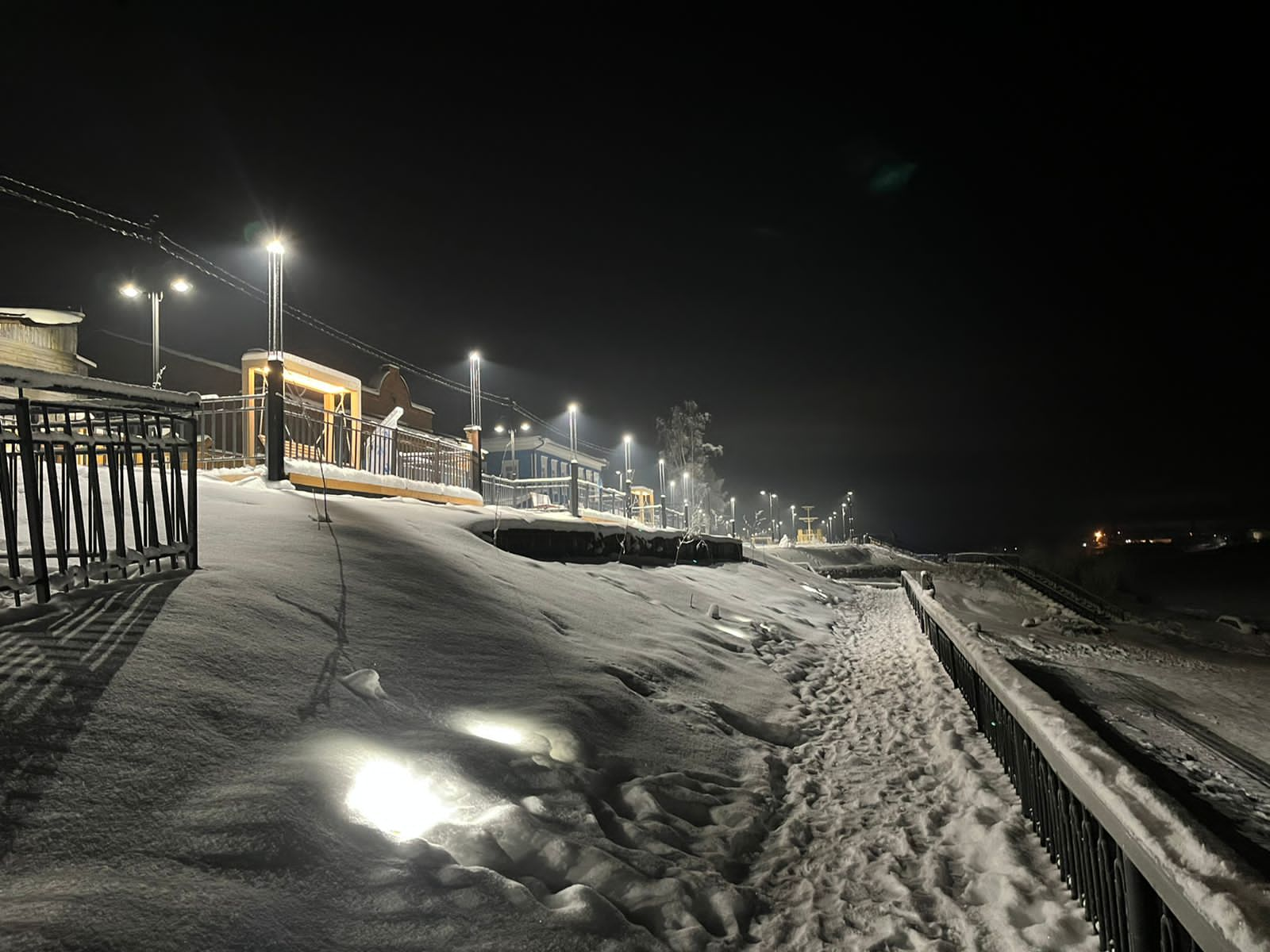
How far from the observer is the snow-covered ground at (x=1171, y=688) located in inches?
312

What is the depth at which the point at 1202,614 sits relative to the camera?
37750 millimetres

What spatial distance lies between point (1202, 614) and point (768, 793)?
46.6m

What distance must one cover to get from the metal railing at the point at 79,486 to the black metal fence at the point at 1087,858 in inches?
234

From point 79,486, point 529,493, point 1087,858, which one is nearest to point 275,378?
point 79,486

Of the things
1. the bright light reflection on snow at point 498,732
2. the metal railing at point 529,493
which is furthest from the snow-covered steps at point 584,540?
the metal railing at point 529,493

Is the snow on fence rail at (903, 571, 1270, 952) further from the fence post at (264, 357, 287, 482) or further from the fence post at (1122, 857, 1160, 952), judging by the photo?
the fence post at (264, 357, 287, 482)

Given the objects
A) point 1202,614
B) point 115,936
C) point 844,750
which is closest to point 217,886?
point 115,936

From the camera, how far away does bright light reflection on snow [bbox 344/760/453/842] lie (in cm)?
309

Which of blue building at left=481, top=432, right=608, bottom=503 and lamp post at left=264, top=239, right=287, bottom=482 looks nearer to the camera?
lamp post at left=264, top=239, right=287, bottom=482

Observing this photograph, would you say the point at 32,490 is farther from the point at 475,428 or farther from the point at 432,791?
the point at 475,428

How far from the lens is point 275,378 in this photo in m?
12.0

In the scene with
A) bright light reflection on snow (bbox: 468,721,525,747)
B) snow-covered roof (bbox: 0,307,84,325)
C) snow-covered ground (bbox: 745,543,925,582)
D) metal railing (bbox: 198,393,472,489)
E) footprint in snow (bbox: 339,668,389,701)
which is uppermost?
snow-covered roof (bbox: 0,307,84,325)

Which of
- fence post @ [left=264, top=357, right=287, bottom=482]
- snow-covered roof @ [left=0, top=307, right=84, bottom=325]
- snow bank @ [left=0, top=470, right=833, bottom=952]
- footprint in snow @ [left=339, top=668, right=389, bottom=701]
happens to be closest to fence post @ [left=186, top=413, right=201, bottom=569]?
snow bank @ [left=0, top=470, right=833, bottom=952]

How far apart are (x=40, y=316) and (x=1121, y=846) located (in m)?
27.1
